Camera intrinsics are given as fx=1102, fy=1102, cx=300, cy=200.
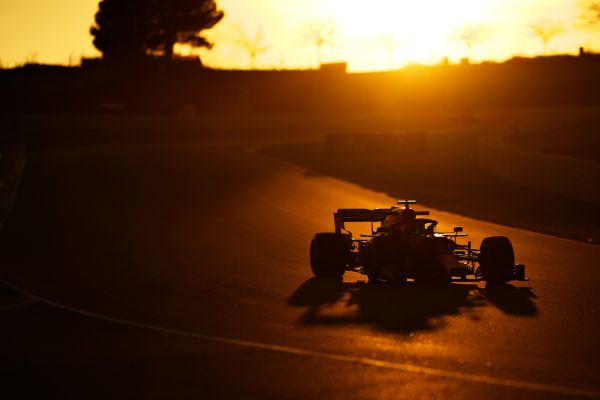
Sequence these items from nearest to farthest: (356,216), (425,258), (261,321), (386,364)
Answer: (386,364) < (261,321) < (425,258) < (356,216)

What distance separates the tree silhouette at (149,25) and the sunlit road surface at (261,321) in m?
67.9

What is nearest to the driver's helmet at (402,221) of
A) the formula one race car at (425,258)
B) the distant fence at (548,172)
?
the formula one race car at (425,258)

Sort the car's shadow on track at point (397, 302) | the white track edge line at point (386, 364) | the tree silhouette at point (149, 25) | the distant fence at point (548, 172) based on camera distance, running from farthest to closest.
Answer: the tree silhouette at point (149, 25) → the distant fence at point (548, 172) → the car's shadow on track at point (397, 302) → the white track edge line at point (386, 364)

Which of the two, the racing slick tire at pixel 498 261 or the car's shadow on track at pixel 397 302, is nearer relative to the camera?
the car's shadow on track at pixel 397 302

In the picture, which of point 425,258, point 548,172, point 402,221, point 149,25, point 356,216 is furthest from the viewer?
point 149,25

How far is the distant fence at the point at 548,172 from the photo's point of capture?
27453 millimetres

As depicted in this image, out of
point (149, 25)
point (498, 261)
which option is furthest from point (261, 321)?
point (149, 25)

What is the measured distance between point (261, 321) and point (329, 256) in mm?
3678

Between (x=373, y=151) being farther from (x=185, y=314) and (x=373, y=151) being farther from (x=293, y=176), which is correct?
(x=185, y=314)

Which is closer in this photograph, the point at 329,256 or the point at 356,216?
the point at 329,256

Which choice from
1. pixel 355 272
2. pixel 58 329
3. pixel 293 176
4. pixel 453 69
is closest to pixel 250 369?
pixel 58 329

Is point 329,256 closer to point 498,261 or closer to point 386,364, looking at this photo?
point 498,261

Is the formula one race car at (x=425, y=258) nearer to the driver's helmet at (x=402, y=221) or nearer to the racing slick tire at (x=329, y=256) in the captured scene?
the driver's helmet at (x=402, y=221)

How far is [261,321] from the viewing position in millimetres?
11500
